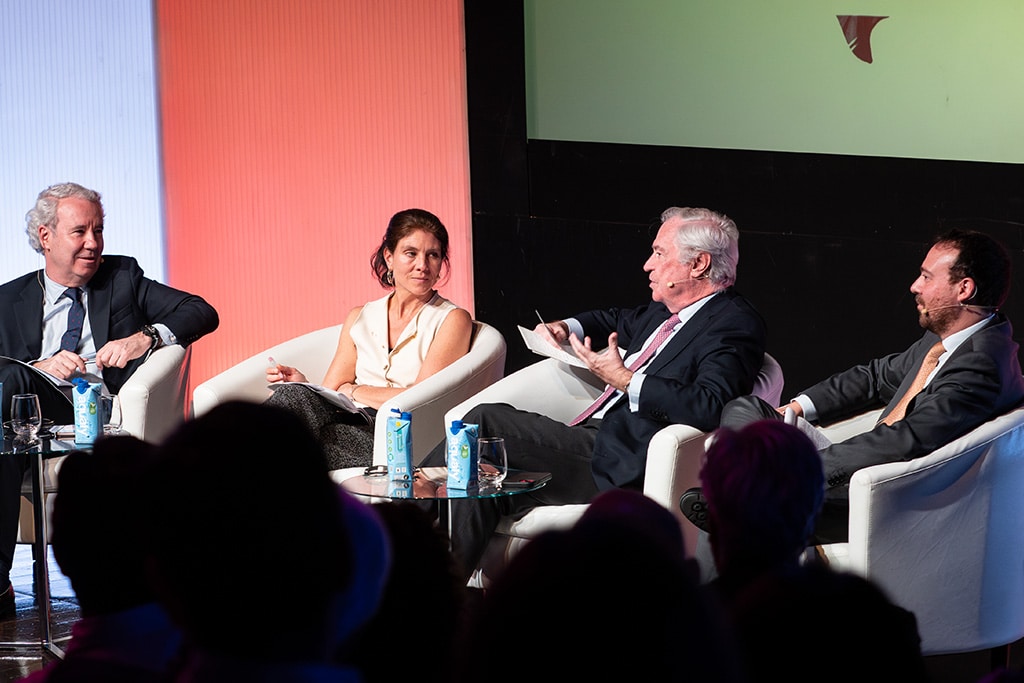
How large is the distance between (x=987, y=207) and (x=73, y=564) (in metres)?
4.66

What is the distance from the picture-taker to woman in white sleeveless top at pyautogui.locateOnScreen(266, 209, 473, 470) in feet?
13.4

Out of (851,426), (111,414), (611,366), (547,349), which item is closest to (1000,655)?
(851,426)

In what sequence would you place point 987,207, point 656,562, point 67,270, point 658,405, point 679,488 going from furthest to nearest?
point 987,207 < point 67,270 < point 658,405 < point 679,488 < point 656,562

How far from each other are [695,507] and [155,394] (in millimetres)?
1991

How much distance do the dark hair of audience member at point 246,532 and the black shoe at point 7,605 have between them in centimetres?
319

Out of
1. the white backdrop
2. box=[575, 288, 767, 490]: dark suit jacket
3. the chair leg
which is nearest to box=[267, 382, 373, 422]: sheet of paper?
box=[575, 288, 767, 490]: dark suit jacket

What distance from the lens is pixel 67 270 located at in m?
4.29

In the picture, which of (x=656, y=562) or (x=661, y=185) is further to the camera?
(x=661, y=185)

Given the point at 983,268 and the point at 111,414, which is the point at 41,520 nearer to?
the point at 111,414

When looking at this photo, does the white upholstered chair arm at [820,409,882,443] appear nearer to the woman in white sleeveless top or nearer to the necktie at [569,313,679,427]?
the necktie at [569,313,679,427]

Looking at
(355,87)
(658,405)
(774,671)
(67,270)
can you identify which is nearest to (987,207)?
(658,405)

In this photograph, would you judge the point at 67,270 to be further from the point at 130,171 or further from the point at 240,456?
the point at 240,456

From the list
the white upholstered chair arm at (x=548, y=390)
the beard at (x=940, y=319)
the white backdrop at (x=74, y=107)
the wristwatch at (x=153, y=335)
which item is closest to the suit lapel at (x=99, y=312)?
the wristwatch at (x=153, y=335)

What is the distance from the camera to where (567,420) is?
3848 millimetres
